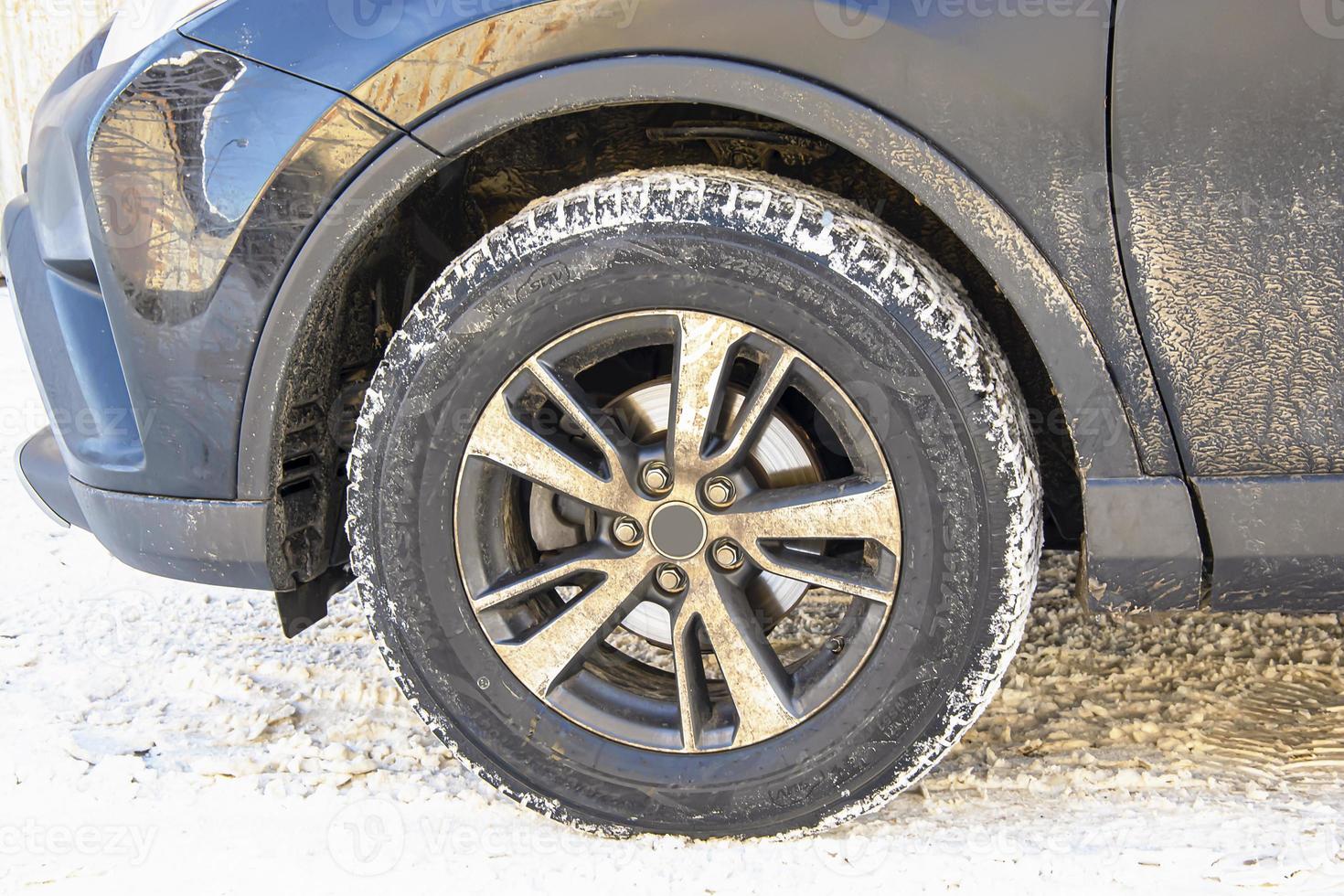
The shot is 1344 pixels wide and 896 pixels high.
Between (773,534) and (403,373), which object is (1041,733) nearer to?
(773,534)

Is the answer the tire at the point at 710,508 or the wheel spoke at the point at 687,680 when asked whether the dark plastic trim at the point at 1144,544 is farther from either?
the wheel spoke at the point at 687,680

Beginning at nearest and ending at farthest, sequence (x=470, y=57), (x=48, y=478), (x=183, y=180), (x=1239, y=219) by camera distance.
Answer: (x=1239, y=219)
(x=470, y=57)
(x=183, y=180)
(x=48, y=478)

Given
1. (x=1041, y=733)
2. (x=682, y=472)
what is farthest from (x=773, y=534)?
(x=1041, y=733)

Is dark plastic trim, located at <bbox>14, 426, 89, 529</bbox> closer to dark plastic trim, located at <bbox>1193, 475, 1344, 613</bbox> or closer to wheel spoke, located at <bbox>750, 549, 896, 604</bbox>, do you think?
wheel spoke, located at <bbox>750, 549, 896, 604</bbox>

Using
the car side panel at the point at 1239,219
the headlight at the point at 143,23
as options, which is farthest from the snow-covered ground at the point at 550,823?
the headlight at the point at 143,23

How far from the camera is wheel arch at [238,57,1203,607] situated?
4.72 feet

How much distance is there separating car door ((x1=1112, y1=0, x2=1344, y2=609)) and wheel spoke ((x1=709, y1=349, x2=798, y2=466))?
0.49m

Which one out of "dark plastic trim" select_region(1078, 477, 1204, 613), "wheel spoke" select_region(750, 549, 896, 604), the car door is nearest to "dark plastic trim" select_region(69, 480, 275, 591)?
"wheel spoke" select_region(750, 549, 896, 604)

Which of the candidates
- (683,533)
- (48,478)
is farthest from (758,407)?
(48,478)

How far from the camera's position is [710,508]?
63.6 inches

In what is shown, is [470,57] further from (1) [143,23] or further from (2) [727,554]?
(2) [727,554]

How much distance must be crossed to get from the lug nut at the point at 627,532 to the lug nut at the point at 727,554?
4.8 inches

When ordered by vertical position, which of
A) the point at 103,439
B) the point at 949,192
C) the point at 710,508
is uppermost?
the point at 949,192

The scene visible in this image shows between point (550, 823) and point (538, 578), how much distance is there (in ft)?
1.49
